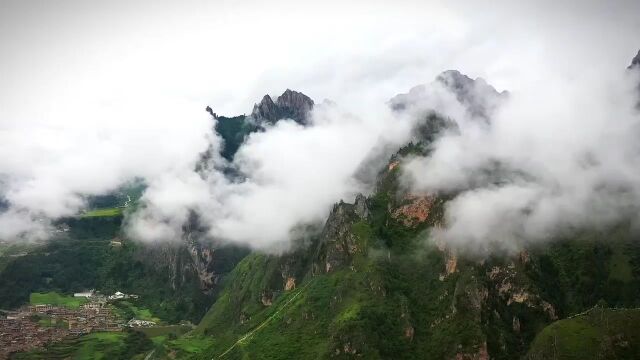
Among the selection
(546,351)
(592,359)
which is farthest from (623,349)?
(546,351)

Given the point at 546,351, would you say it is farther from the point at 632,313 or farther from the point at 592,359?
the point at 632,313

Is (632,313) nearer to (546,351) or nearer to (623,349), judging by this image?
(623,349)

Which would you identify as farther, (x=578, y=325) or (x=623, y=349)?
(x=578, y=325)

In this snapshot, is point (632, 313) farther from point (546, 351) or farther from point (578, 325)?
point (546, 351)

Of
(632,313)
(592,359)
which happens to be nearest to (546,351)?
(592,359)

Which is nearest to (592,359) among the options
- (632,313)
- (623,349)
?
(623,349)

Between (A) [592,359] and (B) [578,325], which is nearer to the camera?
(A) [592,359]
